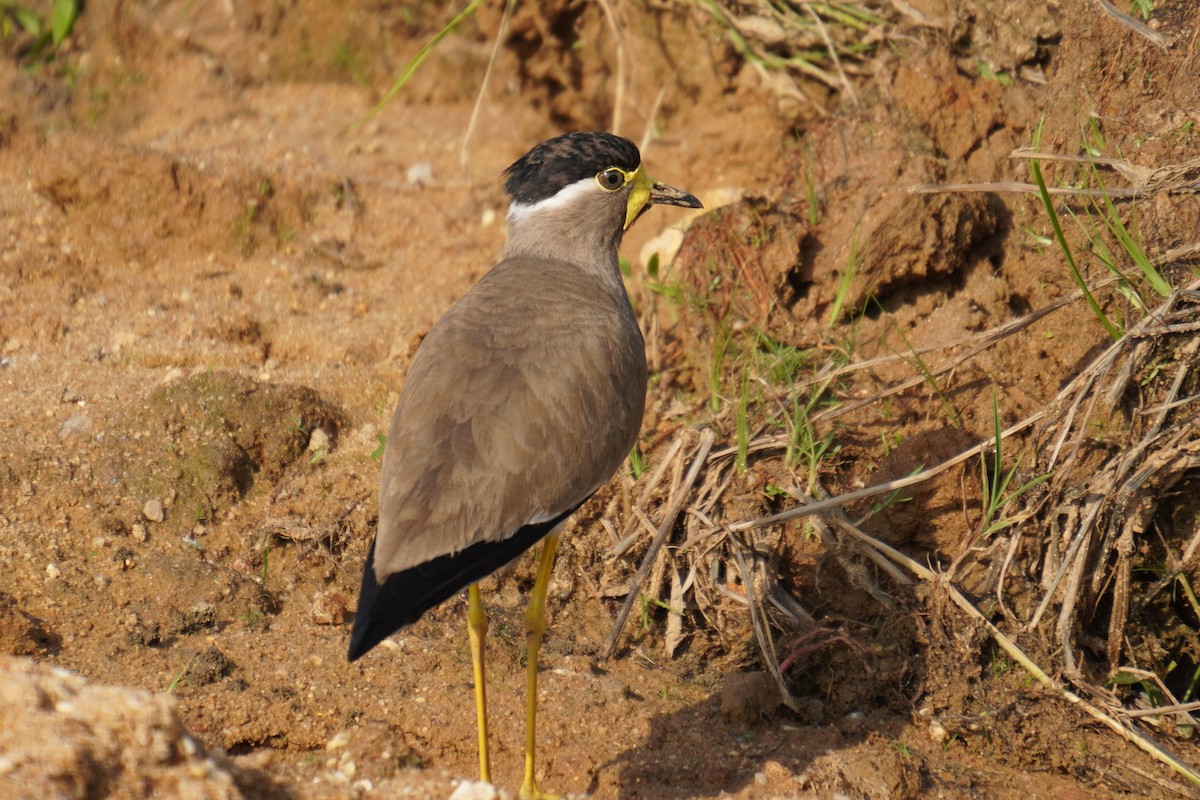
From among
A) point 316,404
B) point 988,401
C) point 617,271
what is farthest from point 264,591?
point 988,401

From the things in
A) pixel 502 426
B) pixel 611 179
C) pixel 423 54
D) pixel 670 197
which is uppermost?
pixel 423 54

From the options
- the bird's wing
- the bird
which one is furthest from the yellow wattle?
the bird's wing

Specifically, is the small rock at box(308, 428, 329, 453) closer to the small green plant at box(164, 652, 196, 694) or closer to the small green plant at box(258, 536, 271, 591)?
the small green plant at box(258, 536, 271, 591)

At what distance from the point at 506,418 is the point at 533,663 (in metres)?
0.85

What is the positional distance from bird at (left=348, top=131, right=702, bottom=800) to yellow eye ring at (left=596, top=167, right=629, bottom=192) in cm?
39

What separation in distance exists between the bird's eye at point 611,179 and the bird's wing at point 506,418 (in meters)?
0.62

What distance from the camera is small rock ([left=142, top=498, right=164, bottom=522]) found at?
490cm

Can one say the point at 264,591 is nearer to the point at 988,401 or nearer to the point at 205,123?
the point at 988,401

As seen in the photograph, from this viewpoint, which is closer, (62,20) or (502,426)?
(502,426)

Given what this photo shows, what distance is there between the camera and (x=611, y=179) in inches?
197

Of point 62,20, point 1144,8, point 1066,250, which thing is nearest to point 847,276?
point 1066,250

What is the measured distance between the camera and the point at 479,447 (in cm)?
389

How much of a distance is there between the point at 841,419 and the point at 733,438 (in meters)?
0.51

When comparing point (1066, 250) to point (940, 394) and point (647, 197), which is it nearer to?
point (940, 394)
